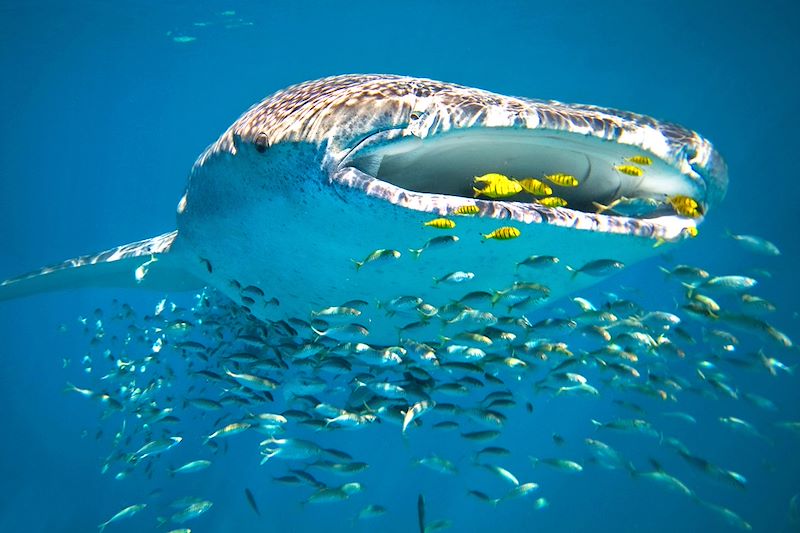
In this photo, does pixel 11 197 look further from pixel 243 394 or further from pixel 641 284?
pixel 641 284

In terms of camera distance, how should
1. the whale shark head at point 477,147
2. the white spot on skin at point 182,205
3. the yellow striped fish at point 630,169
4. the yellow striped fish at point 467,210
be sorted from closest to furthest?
the yellow striped fish at point 467,210 → the whale shark head at point 477,147 → the yellow striped fish at point 630,169 → the white spot on skin at point 182,205

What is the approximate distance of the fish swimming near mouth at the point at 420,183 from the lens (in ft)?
8.57

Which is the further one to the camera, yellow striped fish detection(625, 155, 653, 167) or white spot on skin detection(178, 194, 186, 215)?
white spot on skin detection(178, 194, 186, 215)

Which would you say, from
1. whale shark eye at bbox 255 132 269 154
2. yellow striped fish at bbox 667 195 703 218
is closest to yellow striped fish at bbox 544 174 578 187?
yellow striped fish at bbox 667 195 703 218

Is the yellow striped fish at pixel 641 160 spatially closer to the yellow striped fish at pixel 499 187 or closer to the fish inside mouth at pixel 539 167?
the fish inside mouth at pixel 539 167

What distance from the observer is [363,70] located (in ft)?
84.5

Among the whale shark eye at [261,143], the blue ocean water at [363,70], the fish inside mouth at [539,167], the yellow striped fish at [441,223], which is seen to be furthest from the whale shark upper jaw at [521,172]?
the blue ocean water at [363,70]

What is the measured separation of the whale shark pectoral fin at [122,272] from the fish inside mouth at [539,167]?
300 cm

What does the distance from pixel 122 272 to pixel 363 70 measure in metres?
21.2

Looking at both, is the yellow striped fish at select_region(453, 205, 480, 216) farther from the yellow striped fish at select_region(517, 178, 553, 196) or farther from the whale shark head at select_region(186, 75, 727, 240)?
the yellow striped fish at select_region(517, 178, 553, 196)

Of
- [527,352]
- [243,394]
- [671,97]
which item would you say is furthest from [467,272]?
[671,97]

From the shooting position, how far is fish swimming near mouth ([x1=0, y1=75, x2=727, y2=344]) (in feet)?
8.57

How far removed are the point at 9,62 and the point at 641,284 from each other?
148ft

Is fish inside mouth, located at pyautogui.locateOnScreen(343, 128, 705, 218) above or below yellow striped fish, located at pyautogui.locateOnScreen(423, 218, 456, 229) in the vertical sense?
above
